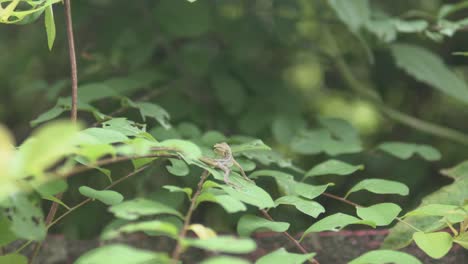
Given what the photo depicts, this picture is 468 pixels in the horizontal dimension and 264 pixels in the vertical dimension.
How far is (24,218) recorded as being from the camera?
0.60 m

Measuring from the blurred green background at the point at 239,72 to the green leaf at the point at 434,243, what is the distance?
1.27 feet

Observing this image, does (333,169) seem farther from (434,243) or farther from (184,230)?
(184,230)

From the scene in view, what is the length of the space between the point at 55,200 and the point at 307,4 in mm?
1046

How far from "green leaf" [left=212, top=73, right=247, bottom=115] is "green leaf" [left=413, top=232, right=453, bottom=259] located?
0.73m

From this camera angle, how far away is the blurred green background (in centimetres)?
132

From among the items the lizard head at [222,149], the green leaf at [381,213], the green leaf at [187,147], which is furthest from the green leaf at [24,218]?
the green leaf at [381,213]

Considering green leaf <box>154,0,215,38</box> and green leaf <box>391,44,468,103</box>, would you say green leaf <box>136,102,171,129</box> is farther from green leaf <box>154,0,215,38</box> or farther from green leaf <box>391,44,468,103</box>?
green leaf <box>391,44,468,103</box>

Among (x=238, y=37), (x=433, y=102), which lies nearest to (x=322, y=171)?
(x=238, y=37)

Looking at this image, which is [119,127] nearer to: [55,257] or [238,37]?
[55,257]

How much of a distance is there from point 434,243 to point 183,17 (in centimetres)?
85

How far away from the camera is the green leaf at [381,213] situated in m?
0.73

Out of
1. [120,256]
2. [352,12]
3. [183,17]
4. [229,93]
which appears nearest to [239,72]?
[229,93]

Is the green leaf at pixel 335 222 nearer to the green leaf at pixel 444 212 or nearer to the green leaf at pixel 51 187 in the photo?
the green leaf at pixel 444 212

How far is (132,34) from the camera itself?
1.45 metres
